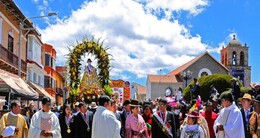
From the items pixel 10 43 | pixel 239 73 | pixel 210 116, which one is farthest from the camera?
pixel 239 73

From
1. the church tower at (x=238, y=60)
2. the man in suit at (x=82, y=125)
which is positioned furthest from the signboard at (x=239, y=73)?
the man in suit at (x=82, y=125)

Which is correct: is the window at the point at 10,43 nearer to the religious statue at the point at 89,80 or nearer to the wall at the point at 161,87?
the religious statue at the point at 89,80

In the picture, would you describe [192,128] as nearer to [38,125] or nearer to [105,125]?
[105,125]

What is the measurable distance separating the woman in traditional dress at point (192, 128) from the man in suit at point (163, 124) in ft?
5.23

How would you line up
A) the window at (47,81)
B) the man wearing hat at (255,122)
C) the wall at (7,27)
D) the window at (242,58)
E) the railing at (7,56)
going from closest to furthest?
the man wearing hat at (255,122)
the railing at (7,56)
the wall at (7,27)
the window at (47,81)
the window at (242,58)

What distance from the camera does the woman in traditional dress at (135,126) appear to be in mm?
11617

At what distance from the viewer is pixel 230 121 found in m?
10.3

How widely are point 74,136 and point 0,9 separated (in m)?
17.7

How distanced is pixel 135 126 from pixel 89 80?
10856 millimetres

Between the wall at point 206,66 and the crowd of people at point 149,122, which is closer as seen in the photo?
the crowd of people at point 149,122

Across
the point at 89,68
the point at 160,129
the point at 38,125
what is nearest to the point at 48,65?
the point at 89,68

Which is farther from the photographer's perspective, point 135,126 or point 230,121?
point 135,126

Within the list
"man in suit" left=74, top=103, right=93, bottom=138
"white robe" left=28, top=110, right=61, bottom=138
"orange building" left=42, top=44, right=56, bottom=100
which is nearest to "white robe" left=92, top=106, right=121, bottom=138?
"white robe" left=28, top=110, right=61, bottom=138

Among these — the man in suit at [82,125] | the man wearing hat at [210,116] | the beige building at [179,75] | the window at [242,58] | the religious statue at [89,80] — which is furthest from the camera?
the window at [242,58]
